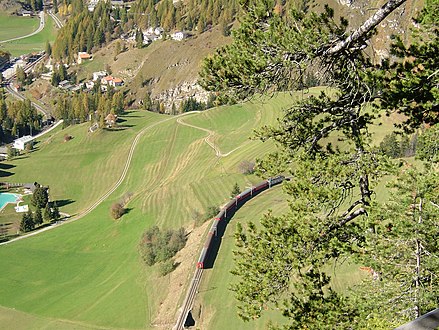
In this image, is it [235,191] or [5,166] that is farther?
[5,166]

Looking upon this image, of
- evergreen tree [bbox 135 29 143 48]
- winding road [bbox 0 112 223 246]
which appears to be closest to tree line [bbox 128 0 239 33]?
evergreen tree [bbox 135 29 143 48]

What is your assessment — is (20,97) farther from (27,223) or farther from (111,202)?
(27,223)

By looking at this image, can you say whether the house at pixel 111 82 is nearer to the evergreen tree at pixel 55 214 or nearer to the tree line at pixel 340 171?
the evergreen tree at pixel 55 214

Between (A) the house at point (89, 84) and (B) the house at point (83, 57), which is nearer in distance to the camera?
(A) the house at point (89, 84)

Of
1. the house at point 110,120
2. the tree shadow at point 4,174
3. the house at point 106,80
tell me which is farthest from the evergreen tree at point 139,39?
the tree shadow at point 4,174

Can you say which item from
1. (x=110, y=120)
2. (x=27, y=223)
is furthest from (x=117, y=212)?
(x=110, y=120)

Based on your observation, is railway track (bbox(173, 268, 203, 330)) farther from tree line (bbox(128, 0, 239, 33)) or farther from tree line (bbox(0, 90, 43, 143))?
tree line (bbox(128, 0, 239, 33))
